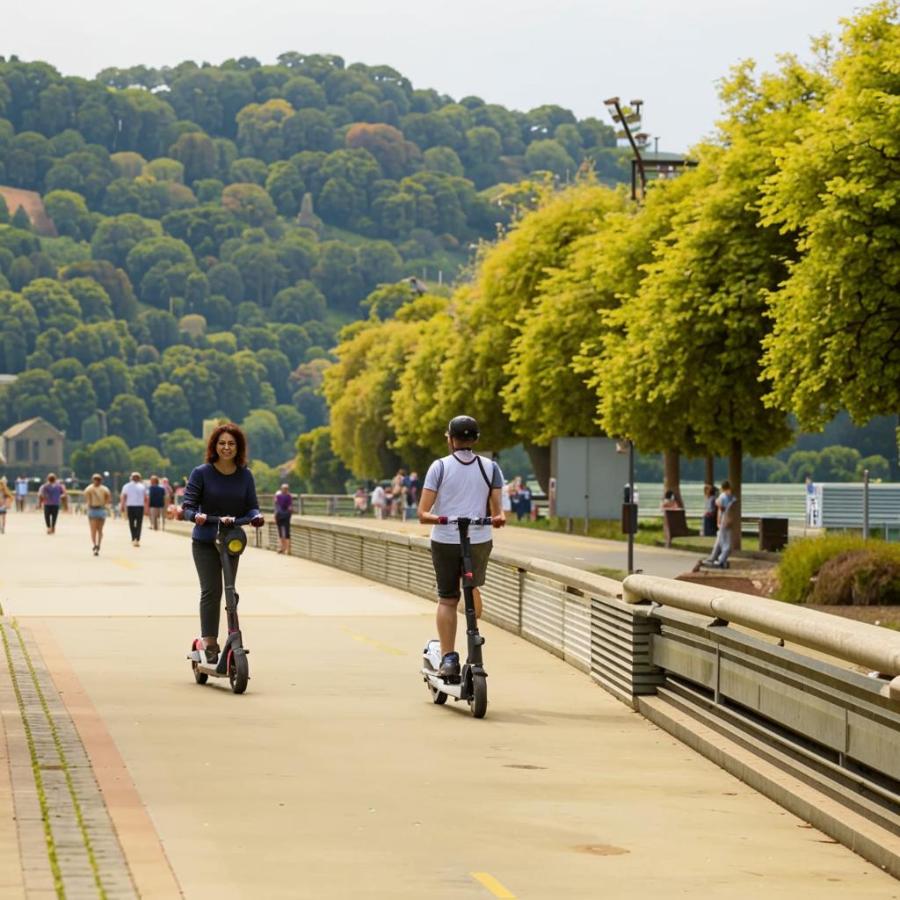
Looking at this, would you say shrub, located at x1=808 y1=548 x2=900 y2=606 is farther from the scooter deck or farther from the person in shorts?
the person in shorts

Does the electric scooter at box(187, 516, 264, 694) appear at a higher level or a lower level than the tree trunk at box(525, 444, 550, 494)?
lower

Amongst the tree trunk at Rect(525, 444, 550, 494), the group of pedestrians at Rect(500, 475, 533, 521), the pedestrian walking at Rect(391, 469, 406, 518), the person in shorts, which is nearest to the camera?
the person in shorts

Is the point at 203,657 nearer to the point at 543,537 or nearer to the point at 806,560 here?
the point at 806,560

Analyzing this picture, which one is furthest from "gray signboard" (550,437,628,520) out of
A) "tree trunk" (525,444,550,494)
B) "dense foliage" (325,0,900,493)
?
"tree trunk" (525,444,550,494)

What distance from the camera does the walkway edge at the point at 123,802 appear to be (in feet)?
24.7

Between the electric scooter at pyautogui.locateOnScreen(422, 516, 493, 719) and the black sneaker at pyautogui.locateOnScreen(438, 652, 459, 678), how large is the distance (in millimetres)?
21

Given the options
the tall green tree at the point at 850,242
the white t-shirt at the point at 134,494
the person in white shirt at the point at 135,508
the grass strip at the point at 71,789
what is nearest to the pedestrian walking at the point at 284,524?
the person in white shirt at the point at 135,508

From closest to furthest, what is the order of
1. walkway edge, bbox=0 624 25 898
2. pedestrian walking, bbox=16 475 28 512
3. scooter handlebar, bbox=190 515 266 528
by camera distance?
walkway edge, bbox=0 624 25 898 < scooter handlebar, bbox=190 515 266 528 < pedestrian walking, bbox=16 475 28 512

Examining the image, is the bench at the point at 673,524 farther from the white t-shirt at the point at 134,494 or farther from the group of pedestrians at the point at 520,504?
the group of pedestrians at the point at 520,504

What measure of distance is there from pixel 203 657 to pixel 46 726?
282cm

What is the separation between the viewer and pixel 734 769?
10.6 m

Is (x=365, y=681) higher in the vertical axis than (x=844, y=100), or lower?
lower

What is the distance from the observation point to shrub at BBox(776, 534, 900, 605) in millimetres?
27109

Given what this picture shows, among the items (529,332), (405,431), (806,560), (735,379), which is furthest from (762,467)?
(806,560)
